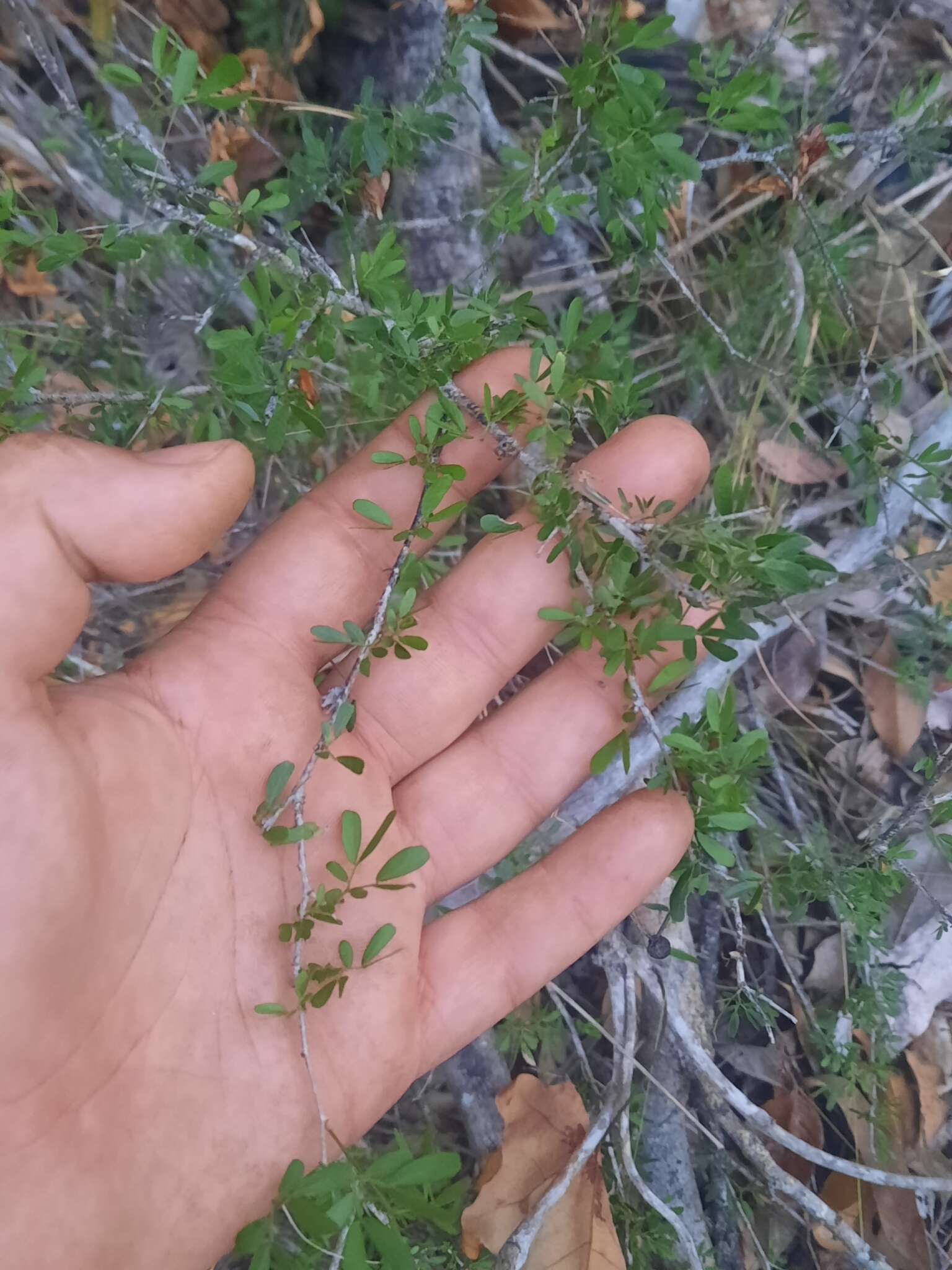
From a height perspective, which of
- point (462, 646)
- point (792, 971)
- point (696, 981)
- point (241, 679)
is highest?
point (241, 679)

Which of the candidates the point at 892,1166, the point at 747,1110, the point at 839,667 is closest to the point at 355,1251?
the point at 747,1110

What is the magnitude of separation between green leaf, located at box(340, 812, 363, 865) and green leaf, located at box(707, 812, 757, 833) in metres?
0.79

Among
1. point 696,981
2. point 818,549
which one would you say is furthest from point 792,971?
point 818,549

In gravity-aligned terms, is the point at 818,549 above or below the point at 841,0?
below

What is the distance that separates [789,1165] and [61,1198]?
2.35 metres

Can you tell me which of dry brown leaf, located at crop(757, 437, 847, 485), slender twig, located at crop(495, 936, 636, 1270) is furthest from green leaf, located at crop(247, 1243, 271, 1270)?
dry brown leaf, located at crop(757, 437, 847, 485)

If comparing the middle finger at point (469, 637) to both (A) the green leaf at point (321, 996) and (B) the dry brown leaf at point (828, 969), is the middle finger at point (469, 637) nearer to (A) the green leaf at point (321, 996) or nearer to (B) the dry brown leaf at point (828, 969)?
(A) the green leaf at point (321, 996)

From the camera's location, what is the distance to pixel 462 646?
2.62 metres

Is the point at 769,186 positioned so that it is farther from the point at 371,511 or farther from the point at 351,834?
the point at 351,834

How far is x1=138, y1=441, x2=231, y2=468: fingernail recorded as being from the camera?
1.98 m

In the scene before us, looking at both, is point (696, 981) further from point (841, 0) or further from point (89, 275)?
point (841, 0)

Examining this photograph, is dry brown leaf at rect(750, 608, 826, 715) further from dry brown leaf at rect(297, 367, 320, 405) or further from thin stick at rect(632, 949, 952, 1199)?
dry brown leaf at rect(297, 367, 320, 405)

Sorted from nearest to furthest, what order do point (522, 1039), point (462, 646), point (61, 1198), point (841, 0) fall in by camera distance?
point (61, 1198) < point (462, 646) < point (522, 1039) < point (841, 0)

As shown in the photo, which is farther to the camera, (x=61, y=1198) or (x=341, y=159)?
(x=341, y=159)
